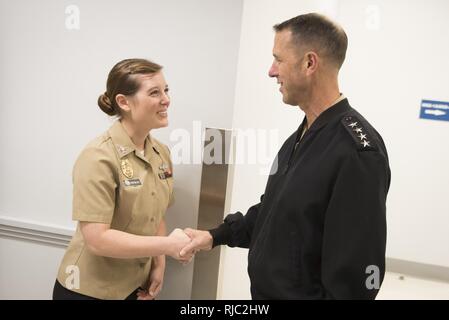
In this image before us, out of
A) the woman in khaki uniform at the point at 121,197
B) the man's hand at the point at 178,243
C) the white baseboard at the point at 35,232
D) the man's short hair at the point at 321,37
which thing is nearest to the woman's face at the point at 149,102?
the woman in khaki uniform at the point at 121,197

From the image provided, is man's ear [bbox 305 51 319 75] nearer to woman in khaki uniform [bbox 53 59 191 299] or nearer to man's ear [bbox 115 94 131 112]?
woman in khaki uniform [bbox 53 59 191 299]

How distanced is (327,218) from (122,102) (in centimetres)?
Result: 87

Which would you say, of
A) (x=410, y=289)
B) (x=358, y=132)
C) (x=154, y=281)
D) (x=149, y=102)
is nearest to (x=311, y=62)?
(x=358, y=132)

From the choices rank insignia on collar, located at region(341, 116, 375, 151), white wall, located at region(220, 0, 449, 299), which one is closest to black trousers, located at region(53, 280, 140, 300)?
rank insignia on collar, located at region(341, 116, 375, 151)

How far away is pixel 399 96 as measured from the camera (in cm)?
333

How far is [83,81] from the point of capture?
1.84 m

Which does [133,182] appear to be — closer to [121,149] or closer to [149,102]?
[121,149]

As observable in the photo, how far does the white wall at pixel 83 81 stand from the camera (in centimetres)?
169

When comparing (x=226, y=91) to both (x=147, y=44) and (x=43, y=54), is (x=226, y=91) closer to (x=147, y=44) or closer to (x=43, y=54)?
(x=147, y=44)

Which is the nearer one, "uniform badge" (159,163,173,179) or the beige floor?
"uniform badge" (159,163,173,179)

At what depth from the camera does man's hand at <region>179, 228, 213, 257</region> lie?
1507 millimetres

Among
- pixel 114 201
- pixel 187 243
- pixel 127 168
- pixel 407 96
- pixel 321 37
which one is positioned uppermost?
pixel 407 96
